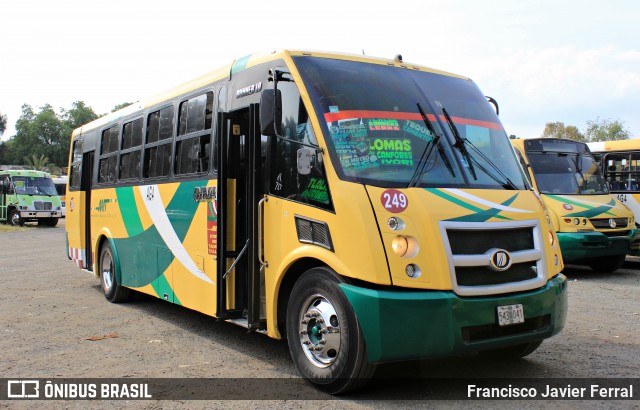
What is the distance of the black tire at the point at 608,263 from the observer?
12.4 metres

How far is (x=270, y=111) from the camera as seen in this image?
534cm

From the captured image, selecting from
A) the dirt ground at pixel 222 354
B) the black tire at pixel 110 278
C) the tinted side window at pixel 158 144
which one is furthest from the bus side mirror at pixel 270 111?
the black tire at pixel 110 278

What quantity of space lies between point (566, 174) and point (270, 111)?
356 inches

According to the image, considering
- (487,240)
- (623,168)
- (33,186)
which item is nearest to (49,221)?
(33,186)

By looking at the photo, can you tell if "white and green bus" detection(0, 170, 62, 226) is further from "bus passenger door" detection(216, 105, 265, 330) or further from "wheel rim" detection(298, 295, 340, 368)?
"wheel rim" detection(298, 295, 340, 368)

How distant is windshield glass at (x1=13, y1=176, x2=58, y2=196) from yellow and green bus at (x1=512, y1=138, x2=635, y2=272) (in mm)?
27058

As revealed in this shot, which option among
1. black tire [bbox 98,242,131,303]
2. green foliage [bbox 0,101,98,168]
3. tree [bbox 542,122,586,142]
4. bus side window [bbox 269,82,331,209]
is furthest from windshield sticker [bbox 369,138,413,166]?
green foliage [bbox 0,101,98,168]

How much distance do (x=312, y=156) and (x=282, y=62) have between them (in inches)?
41.0

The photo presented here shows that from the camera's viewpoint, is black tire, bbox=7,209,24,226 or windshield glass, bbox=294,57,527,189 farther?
black tire, bbox=7,209,24,226

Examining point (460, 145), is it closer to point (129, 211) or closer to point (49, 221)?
point (129, 211)

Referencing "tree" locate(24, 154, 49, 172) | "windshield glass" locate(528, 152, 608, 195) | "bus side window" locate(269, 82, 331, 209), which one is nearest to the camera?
"bus side window" locate(269, 82, 331, 209)

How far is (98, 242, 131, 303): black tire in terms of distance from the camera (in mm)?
9500

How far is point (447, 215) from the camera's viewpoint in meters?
4.72

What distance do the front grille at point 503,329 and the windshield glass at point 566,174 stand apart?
7766mm
